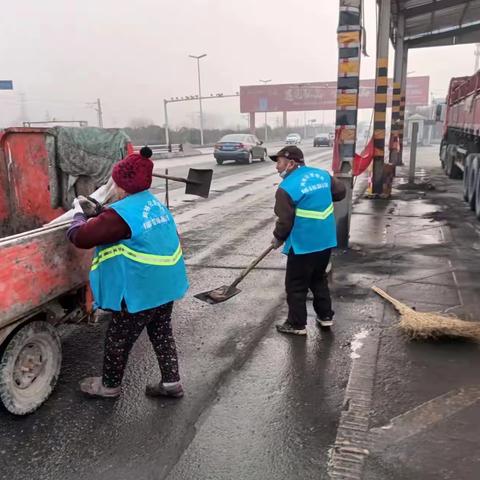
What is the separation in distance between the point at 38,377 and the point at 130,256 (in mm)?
1054

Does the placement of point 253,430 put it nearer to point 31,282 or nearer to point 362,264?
point 31,282

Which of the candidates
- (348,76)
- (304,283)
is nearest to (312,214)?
(304,283)

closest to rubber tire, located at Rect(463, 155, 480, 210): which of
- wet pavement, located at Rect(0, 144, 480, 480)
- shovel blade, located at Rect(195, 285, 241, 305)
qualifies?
wet pavement, located at Rect(0, 144, 480, 480)

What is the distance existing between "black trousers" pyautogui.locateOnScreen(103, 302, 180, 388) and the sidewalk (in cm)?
118

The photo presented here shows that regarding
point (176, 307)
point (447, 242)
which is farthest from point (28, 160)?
point (447, 242)

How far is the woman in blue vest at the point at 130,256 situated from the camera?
2941mm

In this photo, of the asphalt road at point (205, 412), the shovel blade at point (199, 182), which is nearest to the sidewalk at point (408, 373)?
the asphalt road at point (205, 412)

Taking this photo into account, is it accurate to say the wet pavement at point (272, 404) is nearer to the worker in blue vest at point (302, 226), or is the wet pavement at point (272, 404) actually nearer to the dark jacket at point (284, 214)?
the worker in blue vest at point (302, 226)

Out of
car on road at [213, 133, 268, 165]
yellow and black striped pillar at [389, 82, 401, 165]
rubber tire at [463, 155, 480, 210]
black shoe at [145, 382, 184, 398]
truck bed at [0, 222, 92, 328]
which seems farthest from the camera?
car on road at [213, 133, 268, 165]

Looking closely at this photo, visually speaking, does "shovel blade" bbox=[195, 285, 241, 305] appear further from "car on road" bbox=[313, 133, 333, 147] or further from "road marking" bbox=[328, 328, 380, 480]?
"car on road" bbox=[313, 133, 333, 147]

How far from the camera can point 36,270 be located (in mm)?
3102

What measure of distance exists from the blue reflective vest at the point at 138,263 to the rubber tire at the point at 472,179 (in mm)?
8682

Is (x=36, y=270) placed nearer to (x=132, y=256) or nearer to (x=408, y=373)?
(x=132, y=256)

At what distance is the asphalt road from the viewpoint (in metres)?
2.75
